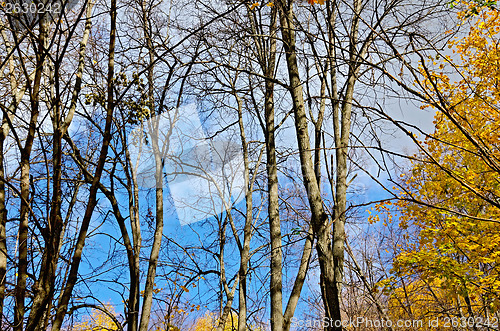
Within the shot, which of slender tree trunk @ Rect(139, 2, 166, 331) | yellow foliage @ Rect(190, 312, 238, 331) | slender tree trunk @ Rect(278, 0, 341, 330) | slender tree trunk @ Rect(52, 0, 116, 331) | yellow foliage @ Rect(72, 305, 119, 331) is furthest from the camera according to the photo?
yellow foliage @ Rect(190, 312, 238, 331)

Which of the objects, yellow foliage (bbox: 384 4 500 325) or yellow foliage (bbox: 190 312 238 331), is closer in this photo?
yellow foliage (bbox: 384 4 500 325)

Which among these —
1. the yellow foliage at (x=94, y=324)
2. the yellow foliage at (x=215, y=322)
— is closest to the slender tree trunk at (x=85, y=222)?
the yellow foliage at (x=94, y=324)

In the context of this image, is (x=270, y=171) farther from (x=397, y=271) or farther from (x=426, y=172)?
(x=426, y=172)

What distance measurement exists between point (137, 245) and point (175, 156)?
2.10 meters

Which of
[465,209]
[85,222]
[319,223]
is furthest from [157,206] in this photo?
[465,209]

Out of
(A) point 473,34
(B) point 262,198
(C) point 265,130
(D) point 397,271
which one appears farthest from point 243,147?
(A) point 473,34

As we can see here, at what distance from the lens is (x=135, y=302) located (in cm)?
528

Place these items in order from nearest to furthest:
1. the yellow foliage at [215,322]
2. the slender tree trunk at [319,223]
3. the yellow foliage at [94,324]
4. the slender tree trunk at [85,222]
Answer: the slender tree trunk at [85,222], the slender tree trunk at [319,223], the yellow foliage at [94,324], the yellow foliage at [215,322]

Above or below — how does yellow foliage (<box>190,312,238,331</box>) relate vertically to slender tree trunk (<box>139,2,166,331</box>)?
below

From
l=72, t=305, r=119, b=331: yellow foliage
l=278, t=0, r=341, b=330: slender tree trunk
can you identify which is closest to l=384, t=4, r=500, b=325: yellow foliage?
l=278, t=0, r=341, b=330: slender tree trunk

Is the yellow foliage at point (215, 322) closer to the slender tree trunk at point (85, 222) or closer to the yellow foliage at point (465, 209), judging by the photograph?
the yellow foliage at point (465, 209)

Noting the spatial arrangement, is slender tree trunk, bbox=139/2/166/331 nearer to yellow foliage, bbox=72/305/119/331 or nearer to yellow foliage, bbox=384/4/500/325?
yellow foliage, bbox=72/305/119/331

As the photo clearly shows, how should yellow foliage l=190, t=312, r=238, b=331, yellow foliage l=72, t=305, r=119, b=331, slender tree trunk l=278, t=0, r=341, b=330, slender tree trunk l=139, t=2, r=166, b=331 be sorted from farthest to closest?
yellow foliage l=190, t=312, r=238, b=331, slender tree trunk l=139, t=2, r=166, b=331, yellow foliage l=72, t=305, r=119, b=331, slender tree trunk l=278, t=0, r=341, b=330

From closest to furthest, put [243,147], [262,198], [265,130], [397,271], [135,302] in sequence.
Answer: [135,302] → [265,130] → [397,271] → [243,147] → [262,198]
